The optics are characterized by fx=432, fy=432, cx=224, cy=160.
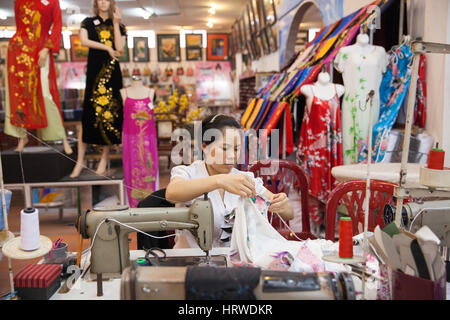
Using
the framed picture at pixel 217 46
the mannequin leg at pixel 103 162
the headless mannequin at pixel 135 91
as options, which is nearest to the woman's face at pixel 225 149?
the mannequin leg at pixel 103 162

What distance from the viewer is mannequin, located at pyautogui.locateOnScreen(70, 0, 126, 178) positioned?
3.33 meters

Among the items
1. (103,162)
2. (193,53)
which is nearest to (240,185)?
(103,162)

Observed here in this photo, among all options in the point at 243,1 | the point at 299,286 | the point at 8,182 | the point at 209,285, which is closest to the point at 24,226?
the point at 209,285

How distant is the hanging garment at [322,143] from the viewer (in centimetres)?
329

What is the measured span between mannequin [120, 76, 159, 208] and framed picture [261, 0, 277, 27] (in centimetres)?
334

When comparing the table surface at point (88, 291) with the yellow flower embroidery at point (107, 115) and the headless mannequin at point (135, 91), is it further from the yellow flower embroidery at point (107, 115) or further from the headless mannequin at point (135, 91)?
the headless mannequin at point (135, 91)

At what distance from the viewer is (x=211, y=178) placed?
1544mm

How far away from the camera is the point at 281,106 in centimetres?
361

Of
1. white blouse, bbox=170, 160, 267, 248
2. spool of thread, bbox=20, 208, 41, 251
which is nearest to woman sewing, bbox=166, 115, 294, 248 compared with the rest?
white blouse, bbox=170, 160, 267, 248

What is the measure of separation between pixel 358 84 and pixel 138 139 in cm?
198

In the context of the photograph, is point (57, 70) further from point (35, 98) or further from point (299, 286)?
point (299, 286)

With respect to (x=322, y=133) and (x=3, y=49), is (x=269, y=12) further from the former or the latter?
(x=3, y=49)

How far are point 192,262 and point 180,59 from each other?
791cm

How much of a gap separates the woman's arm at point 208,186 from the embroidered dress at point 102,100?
2107mm
